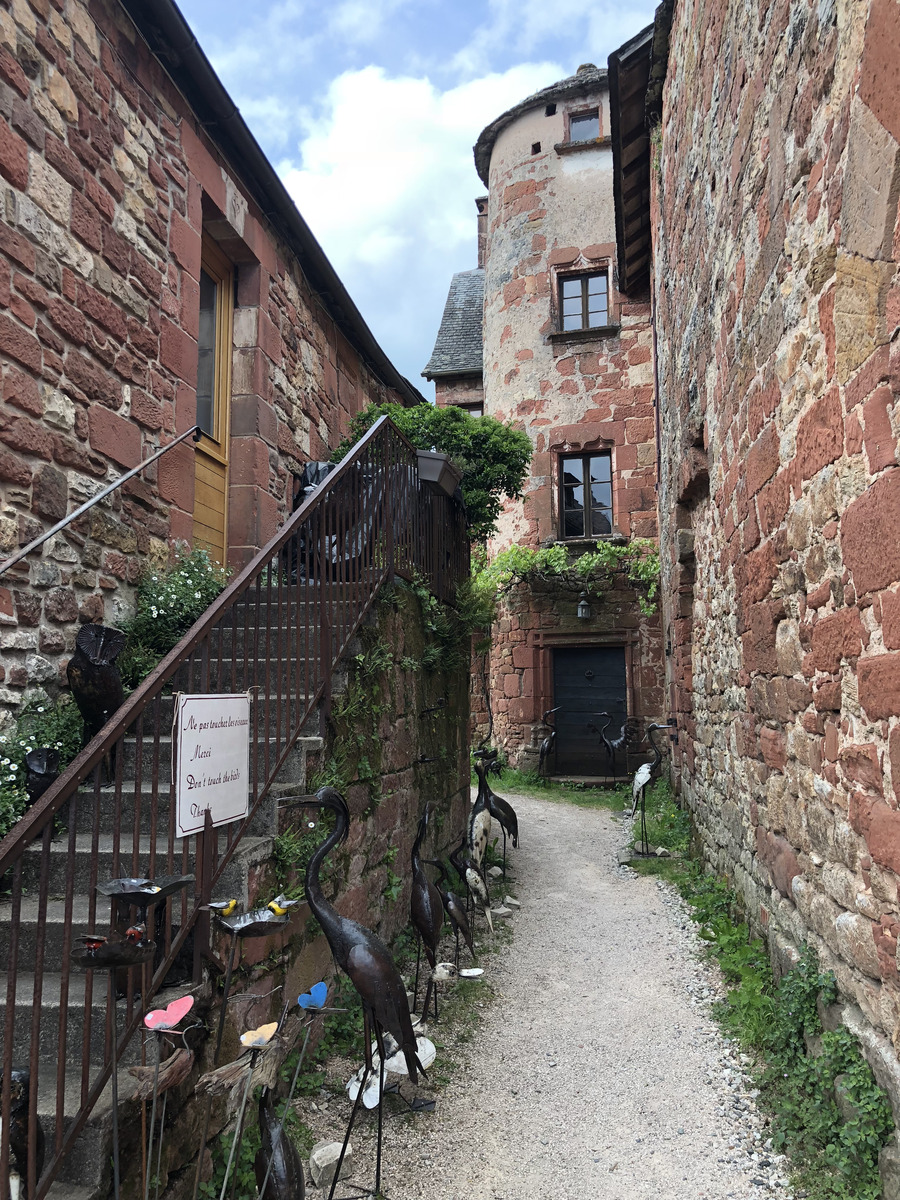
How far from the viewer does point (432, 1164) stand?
8.75 ft

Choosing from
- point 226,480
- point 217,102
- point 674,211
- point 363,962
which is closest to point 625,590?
point 674,211

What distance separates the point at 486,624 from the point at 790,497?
3.12 meters

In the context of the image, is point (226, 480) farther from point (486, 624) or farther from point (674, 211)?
point (674, 211)

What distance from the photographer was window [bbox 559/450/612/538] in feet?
40.9

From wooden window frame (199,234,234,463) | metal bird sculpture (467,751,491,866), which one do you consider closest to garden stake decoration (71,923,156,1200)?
metal bird sculpture (467,751,491,866)

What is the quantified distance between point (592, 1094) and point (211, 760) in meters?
1.97

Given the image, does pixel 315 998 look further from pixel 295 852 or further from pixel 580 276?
pixel 580 276

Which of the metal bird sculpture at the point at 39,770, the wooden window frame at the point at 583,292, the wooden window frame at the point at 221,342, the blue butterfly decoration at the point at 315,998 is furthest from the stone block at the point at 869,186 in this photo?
the wooden window frame at the point at 583,292

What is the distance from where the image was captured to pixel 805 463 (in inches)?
120

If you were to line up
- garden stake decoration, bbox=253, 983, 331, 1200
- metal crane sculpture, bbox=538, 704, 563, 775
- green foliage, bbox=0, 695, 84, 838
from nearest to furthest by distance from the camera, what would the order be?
1. garden stake decoration, bbox=253, 983, 331, 1200
2. green foliage, bbox=0, 695, 84, 838
3. metal crane sculpture, bbox=538, 704, 563, 775

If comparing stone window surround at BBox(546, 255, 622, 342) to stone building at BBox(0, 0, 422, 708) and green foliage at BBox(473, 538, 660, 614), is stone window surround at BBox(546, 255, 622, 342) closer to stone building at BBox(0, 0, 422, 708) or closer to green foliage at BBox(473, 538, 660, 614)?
green foliage at BBox(473, 538, 660, 614)

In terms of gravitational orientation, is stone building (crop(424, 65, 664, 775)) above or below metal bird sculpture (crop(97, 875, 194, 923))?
above

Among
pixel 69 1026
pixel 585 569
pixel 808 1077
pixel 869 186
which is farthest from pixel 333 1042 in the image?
pixel 585 569

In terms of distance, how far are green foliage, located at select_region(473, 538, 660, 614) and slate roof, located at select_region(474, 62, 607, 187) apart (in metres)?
7.41
